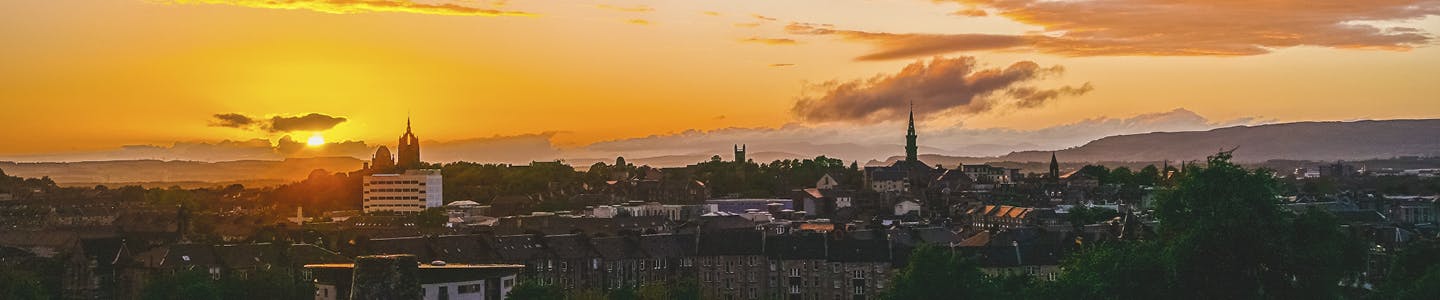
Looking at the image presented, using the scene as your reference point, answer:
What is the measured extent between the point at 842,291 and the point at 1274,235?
3964 cm

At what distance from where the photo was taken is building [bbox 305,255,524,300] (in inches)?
1542

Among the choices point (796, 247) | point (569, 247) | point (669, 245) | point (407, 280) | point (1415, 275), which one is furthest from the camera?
point (669, 245)

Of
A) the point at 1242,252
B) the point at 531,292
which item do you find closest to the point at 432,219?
the point at 531,292

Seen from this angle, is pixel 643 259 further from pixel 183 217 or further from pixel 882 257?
pixel 183 217

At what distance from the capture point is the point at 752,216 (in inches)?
6373

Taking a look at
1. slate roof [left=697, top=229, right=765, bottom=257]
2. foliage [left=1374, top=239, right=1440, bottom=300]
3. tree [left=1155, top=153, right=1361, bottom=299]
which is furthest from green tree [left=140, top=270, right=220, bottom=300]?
foliage [left=1374, top=239, right=1440, bottom=300]

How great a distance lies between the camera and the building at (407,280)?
39.2 meters

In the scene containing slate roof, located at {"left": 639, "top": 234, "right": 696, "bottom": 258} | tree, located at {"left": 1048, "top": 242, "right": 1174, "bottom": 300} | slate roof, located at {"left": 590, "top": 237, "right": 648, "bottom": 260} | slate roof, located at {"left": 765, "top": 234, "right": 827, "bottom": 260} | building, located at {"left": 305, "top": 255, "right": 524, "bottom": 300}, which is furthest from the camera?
slate roof, located at {"left": 639, "top": 234, "right": 696, "bottom": 258}

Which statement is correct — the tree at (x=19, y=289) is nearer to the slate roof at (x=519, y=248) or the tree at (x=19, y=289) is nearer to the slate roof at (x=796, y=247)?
the slate roof at (x=519, y=248)

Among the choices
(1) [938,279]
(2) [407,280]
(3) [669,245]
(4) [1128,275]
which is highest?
(2) [407,280]

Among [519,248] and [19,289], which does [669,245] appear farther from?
[19,289]

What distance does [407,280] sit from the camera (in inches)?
1561

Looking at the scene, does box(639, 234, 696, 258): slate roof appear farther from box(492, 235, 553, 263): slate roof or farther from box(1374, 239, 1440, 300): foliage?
box(1374, 239, 1440, 300): foliage

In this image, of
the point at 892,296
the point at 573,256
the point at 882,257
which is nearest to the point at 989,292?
the point at 892,296
